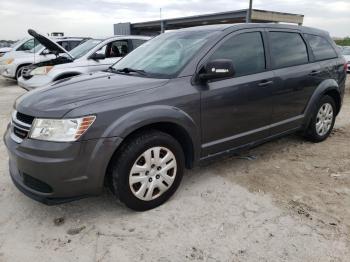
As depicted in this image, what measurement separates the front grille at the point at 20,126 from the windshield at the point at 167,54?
124cm

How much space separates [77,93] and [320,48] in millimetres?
3545

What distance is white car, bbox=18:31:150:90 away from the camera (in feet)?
25.1

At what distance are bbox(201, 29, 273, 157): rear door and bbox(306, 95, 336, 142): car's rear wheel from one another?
1152 millimetres

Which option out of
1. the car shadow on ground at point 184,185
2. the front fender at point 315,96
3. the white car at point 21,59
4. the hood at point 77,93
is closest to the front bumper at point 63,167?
the hood at point 77,93

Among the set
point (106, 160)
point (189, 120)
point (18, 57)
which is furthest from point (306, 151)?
point (18, 57)

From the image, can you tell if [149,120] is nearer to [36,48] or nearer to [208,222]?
[208,222]

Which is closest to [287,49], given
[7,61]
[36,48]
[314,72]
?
[314,72]

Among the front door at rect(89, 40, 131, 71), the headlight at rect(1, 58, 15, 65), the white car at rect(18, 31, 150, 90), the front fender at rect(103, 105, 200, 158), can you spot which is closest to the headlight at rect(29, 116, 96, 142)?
the front fender at rect(103, 105, 200, 158)

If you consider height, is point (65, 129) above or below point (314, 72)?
below

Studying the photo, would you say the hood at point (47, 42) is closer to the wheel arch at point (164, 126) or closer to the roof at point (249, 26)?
the roof at point (249, 26)

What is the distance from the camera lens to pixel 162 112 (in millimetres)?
3064

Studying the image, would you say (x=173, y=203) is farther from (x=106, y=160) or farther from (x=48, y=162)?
(x=48, y=162)

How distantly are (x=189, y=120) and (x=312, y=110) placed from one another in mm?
2252

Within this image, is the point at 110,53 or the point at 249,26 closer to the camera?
the point at 249,26
